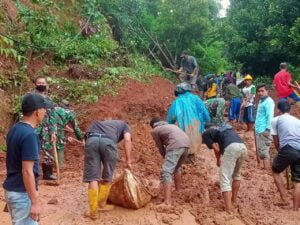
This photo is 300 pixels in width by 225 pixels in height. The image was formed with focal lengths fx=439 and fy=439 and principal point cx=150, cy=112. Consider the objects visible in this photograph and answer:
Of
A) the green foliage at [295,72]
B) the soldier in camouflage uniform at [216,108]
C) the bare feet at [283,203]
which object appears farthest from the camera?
the green foliage at [295,72]

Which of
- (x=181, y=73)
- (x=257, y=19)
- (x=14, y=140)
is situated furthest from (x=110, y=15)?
(x=14, y=140)

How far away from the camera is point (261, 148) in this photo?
8438 millimetres

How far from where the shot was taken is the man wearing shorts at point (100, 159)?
574cm

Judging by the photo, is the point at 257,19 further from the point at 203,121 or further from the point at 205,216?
the point at 205,216

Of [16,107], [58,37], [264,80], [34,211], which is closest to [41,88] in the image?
[16,107]

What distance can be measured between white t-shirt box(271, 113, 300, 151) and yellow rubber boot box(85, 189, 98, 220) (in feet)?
9.40

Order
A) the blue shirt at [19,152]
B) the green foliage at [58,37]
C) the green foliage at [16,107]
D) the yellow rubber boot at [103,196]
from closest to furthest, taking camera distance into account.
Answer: the blue shirt at [19,152]
the yellow rubber boot at [103,196]
the green foliage at [16,107]
the green foliage at [58,37]

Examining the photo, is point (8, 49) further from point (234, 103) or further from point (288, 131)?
point (288, 131)

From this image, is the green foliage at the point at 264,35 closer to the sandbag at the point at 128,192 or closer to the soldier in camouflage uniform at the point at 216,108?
the soldier in camouflage uniform at the point at 216,108

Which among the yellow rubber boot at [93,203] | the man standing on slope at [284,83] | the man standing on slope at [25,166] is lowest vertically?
the yellow rubber boot at [93,203]

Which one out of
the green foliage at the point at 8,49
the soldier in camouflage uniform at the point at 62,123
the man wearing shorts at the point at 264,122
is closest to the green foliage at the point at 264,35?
the man wearing shorts at the point at 264,122

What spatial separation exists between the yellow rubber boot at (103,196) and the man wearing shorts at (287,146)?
8.39 feet

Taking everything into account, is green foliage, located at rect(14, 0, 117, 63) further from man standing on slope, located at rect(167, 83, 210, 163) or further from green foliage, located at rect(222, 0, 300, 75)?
green foliage, located at rect(222, 0, 300, 75)

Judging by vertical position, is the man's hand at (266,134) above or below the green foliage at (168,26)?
below
